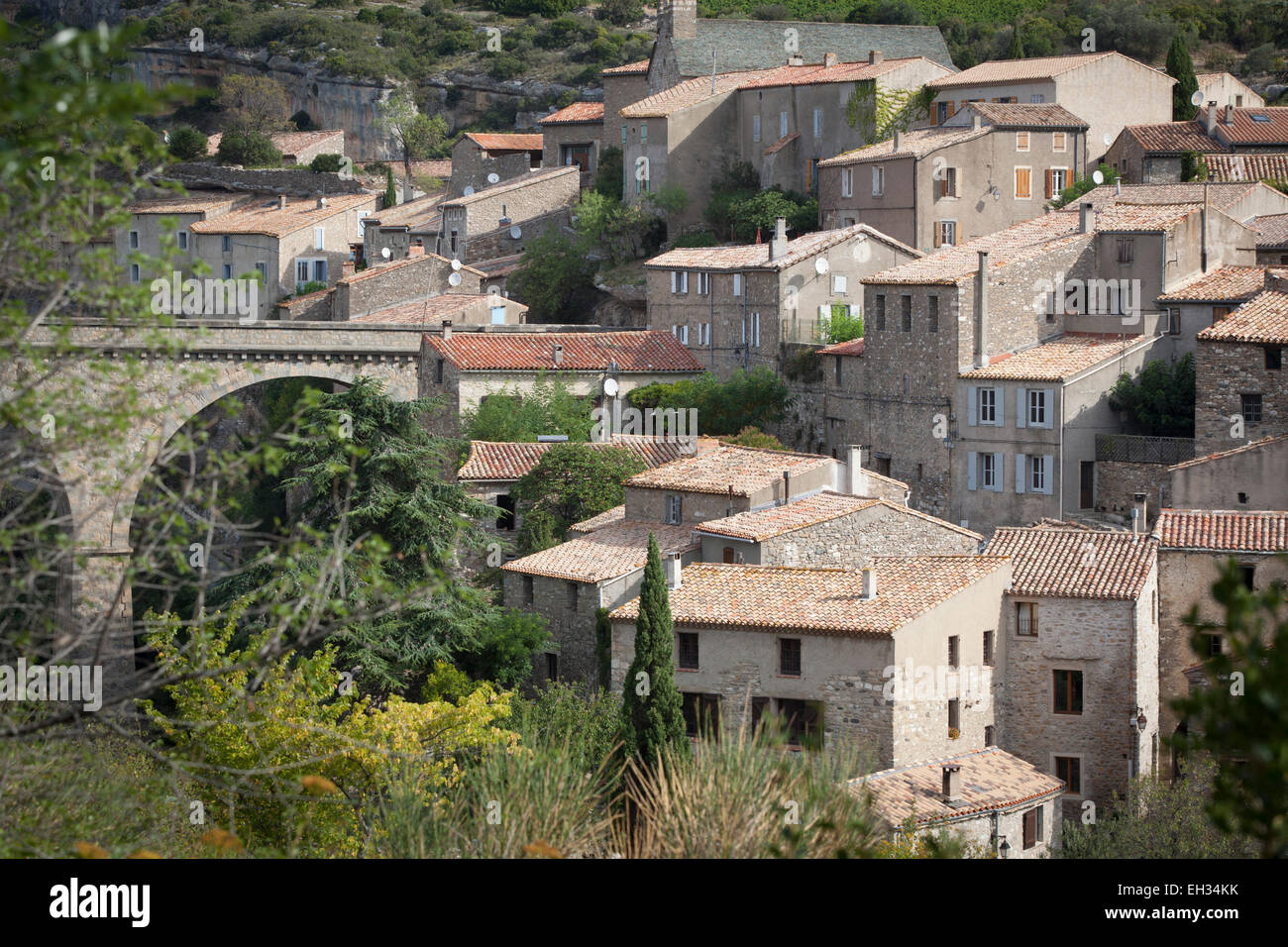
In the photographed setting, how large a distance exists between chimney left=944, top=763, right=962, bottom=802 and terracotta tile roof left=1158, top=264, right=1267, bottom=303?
53.5 ft

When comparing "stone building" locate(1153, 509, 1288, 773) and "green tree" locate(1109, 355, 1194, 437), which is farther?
"green tree" locate(1109, 355, 1194, 437)

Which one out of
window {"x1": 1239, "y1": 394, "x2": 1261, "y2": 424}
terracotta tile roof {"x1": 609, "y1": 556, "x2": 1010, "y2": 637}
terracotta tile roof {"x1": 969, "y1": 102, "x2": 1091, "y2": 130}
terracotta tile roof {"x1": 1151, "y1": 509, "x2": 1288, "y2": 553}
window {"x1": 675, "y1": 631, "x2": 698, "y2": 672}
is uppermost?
terracotta tile roof {"x1": 969, "y1": 102, "x2": 1091, "y2": 130}

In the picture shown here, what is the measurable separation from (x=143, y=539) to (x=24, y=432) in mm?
1411

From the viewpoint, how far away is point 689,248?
186 feet

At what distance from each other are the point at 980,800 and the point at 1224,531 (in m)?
8.26

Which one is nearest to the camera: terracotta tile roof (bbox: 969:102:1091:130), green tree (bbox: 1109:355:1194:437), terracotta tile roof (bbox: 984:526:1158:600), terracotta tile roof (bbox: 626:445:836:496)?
terracotta tile roof (bbox: 984:526:1158:600)

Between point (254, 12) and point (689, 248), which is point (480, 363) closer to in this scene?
point (689, 248)

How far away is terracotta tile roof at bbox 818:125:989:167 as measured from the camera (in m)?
51.1

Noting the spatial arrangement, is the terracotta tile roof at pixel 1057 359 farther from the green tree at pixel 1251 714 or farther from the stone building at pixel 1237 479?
the green tree at pixel 1251 714

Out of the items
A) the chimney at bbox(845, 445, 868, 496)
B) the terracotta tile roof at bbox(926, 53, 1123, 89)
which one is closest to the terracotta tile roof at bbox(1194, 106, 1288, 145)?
the terracotta tile roof at bbox(926, 53, 1123, 89)

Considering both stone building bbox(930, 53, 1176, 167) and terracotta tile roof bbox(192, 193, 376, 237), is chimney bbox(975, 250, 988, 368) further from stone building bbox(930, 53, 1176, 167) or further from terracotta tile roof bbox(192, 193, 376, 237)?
terracotta tile roof bbox(192, 193, 376, 237)
